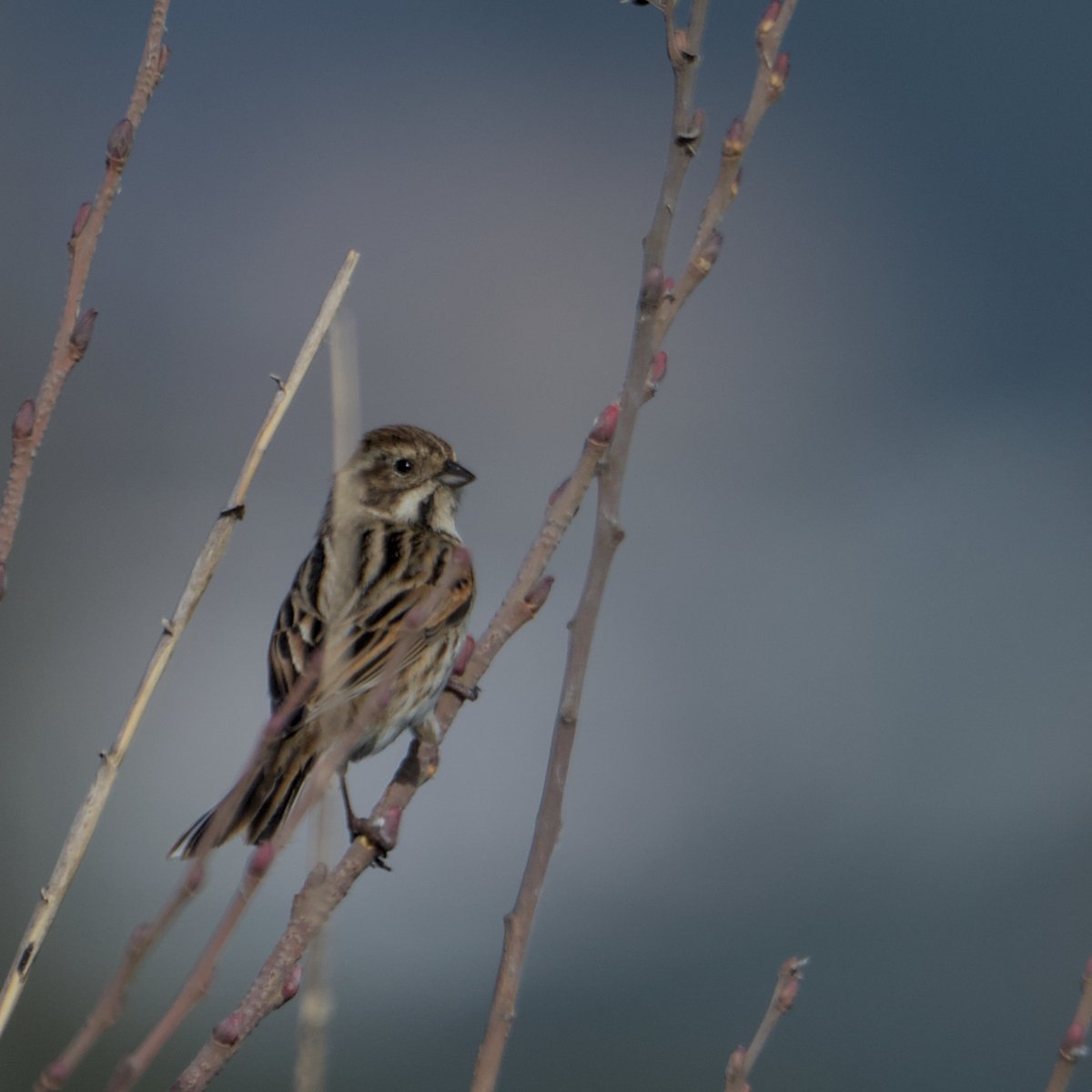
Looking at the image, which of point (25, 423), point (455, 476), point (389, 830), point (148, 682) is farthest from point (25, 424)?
point (455, 476)

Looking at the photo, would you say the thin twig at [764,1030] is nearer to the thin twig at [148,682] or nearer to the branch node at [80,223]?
the thin twig at [148,682]

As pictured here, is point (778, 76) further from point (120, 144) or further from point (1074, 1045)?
point (1074, 1045)

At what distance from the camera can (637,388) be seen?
5.62ft

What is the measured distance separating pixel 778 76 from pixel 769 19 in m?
0.07

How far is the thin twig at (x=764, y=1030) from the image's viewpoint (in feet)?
5.33

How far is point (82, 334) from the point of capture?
1.74 meters

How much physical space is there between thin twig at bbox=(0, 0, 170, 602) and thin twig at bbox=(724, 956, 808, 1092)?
3.07 feet

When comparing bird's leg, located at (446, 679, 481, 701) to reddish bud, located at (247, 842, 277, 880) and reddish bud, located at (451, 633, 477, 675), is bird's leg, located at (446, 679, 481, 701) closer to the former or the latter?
reddish bud, located at (451, 633, 477, 675)

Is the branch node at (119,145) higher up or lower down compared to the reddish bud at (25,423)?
higher up

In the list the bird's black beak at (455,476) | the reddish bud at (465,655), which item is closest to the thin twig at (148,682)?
the reddish bud at (465,655)

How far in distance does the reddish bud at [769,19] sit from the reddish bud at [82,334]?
32.9 inches

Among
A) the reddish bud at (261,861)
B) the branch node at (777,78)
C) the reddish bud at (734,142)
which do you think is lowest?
the reddish bud at (261,861)

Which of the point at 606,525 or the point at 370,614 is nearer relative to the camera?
the point at 606,525

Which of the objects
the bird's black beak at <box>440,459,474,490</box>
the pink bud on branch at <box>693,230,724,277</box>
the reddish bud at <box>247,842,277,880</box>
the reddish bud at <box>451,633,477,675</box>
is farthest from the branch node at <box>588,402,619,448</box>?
the bird's black beak at <box>440,459,474,490</box>
